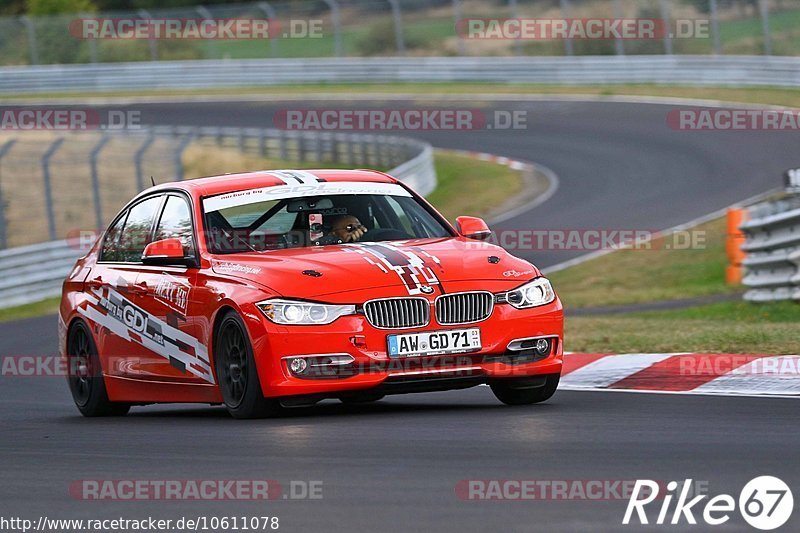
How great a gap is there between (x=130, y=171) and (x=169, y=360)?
69.6ft

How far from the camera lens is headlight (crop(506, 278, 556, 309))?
8.94 m

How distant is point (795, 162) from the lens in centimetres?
2884

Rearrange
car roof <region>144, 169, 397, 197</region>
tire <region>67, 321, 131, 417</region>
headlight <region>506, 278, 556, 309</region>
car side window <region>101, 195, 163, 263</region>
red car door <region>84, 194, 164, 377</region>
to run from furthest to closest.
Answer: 1. tire <region>67, 321, 131, 417</region>
2. car side window <region>101, 195, 163, 263</region>
3. red car door <region>84, 194, 164, 377</region>
4. car roof <region>144, 169, 397, 197</region>
5. headlight <region>506, 278, 556, 309</region>

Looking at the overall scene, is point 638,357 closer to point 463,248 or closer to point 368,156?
point 463,248

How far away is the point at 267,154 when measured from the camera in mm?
37250

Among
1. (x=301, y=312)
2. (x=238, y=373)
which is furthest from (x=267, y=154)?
(x=301, y=312)

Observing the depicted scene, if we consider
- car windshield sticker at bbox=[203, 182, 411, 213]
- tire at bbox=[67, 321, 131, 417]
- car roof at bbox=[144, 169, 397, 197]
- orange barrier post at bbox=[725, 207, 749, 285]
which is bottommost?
orange barrier post at bbox=[725, 207, 749, 285]

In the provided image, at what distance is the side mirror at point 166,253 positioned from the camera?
935 centimetres

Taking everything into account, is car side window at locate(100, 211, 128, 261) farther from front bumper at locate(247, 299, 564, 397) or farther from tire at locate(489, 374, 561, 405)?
tire at locate(489, 374, 561, 405)

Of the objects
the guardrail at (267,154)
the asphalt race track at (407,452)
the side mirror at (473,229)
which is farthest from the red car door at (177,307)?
the guardrail at (267,154)

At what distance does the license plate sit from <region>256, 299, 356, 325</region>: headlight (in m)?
0.31

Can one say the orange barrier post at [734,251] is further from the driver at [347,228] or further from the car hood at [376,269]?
the car hood at [376,269]

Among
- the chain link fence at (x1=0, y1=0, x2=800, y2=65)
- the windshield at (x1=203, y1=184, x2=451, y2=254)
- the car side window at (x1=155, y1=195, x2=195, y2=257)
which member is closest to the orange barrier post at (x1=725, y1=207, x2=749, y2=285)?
the windshield at (x1=203, y1=184, x2=451, y2=254)

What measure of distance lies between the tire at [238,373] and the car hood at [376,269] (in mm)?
311
